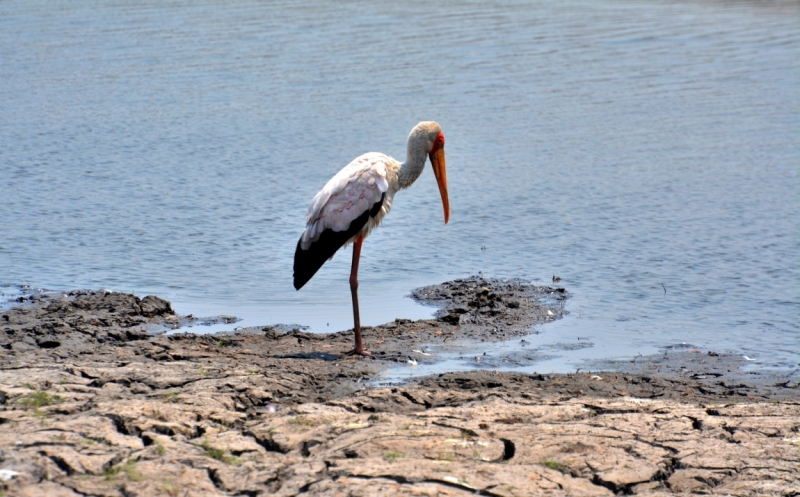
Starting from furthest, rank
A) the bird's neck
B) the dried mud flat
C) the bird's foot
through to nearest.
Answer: the bird's neck, the bird's foot, the dried mud flat

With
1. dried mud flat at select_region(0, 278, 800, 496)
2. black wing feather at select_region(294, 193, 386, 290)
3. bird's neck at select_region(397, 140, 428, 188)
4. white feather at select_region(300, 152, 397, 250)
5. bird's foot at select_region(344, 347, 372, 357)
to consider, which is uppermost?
bird's neck at select_region(397, 140, 428, 188)

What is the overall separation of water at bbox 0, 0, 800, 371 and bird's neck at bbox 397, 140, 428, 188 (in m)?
1.09

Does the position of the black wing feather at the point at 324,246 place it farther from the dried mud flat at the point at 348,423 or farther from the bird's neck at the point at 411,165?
the dried mud flat at the point at 348,423

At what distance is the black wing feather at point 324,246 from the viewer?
7160mm

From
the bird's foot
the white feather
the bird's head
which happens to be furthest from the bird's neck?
the bird's foot

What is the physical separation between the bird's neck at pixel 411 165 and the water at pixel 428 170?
3.57 ft

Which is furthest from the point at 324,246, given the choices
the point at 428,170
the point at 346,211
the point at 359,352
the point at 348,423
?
the point at 428,170

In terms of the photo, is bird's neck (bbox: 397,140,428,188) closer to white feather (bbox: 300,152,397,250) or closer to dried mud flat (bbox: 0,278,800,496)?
white feather (bbox: 300,152,397,250)

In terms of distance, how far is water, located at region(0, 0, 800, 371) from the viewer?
8609 millimetres

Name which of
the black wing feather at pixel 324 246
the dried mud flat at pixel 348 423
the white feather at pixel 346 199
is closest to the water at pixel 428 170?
the black wing feather at pixel 324 246

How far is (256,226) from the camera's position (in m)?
10.4

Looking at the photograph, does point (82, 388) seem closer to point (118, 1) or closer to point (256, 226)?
point (256, 226)

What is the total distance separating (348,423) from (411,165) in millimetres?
2671

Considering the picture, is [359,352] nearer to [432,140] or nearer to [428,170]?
[432,140]
